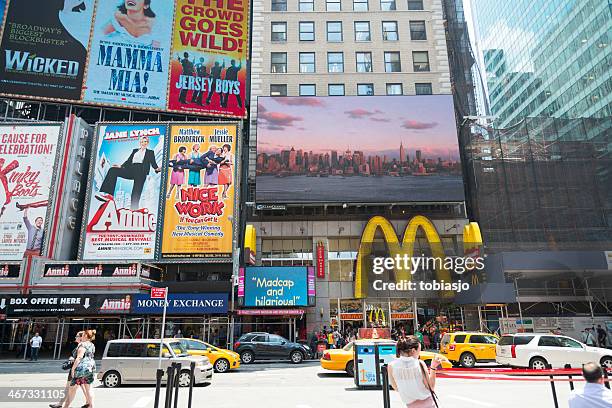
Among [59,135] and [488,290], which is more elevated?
[59,135]

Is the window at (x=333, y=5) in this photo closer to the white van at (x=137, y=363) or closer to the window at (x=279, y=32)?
the window at (x=279, y=32)

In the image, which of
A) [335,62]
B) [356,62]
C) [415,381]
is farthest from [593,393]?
[335,62]

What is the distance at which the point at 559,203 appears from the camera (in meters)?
35.1

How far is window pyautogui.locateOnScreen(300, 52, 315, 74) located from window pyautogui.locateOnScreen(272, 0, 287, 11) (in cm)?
537

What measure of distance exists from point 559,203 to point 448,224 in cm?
900

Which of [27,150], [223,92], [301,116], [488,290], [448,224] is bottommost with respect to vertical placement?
[488,290]

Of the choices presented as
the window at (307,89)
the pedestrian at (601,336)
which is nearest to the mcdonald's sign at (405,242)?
the pedestrian at (601,336)

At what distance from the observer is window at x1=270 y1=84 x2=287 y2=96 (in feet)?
127

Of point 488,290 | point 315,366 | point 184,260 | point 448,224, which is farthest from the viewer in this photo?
point 448,224

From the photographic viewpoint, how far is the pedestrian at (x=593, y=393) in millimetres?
4871

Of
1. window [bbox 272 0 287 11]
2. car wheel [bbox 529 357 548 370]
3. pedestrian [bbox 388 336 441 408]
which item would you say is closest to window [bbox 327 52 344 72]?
window [bbox 272 0 287 11]

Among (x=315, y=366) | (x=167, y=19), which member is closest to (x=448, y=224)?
(x=315, y=366)

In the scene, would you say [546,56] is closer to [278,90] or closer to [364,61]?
[364,61]

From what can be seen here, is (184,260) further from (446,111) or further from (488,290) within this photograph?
(446,111)
